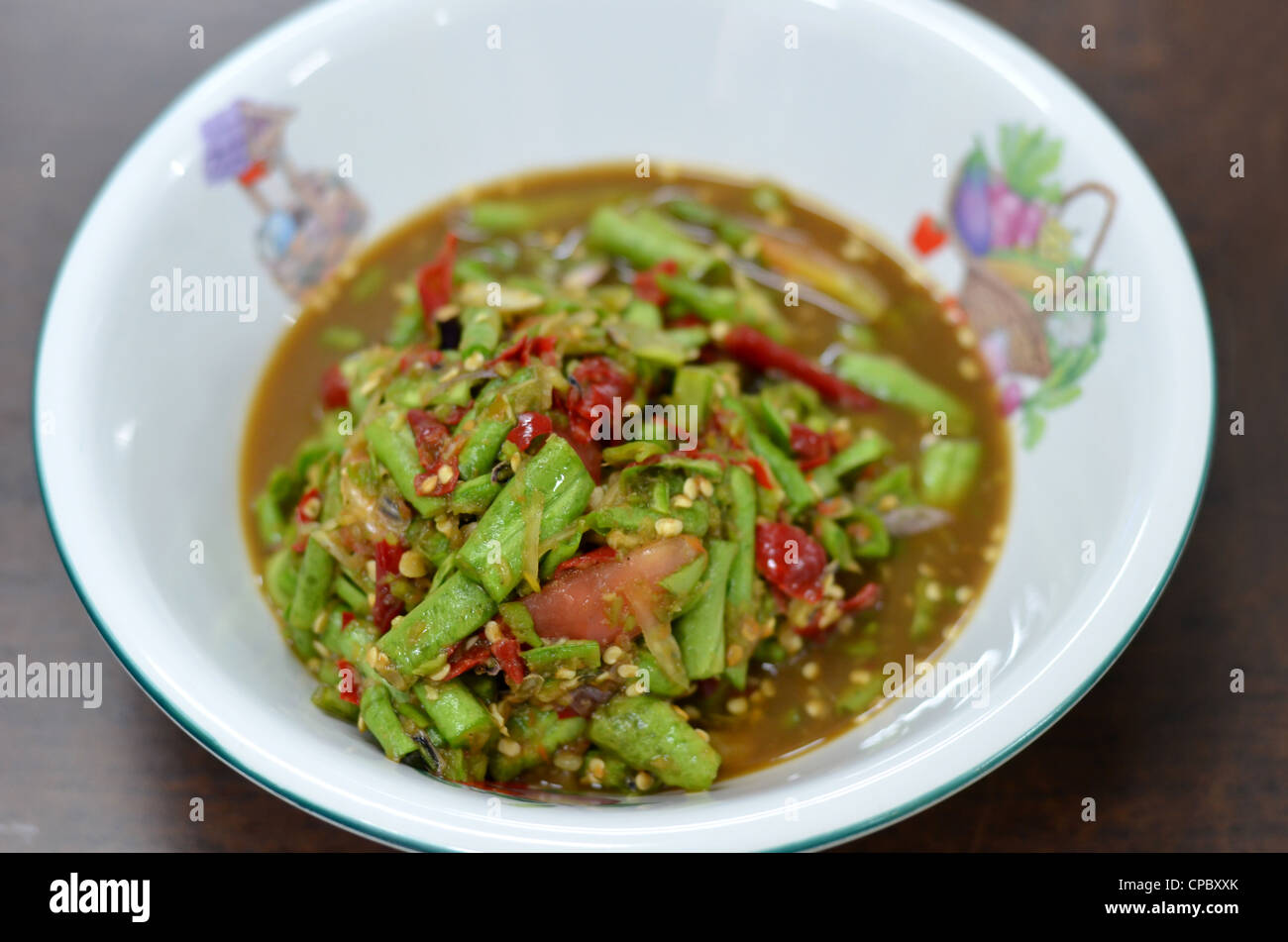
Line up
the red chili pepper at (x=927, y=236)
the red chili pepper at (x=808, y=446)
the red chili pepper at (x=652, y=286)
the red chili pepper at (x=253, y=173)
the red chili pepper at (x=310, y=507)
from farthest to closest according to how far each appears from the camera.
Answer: the red chili pepper at (x=927, y=236) → the red chili pepper at (x=652, y=286) → the red chili pepper at (x=253, y=173) → the red chili pepper at (x=808, y=446) → the red chili pepper at (x=310, y=507)

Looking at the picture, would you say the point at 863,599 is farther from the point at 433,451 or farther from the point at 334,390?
the point at 334,390

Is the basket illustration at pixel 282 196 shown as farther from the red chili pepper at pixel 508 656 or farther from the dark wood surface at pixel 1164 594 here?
the red chili pepper at pixel 508 656

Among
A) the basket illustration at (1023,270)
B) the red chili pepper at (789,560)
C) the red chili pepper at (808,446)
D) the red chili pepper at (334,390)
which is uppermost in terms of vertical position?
the basket illustration at (1023,270)

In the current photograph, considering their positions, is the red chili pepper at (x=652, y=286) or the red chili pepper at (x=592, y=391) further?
the red chili pepper at (x=652, y=286)

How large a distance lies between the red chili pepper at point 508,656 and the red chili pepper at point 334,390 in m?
0.93

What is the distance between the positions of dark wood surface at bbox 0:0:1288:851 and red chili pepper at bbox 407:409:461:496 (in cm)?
84

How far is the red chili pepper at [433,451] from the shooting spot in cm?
223

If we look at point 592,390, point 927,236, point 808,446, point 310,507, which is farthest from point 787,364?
point 310,507

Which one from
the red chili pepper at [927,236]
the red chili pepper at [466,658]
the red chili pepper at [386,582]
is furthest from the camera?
the red chili pepper at [927,236]

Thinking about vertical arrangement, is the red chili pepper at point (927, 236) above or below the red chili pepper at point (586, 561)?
above

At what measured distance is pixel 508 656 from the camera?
7.09 ft

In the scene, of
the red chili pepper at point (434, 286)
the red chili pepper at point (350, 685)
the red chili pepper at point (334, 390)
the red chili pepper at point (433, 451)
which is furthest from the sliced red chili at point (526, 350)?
the red chili pepper at point (350, 685)

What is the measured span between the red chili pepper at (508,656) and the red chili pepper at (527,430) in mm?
368

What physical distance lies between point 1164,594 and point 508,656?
1680 mm
